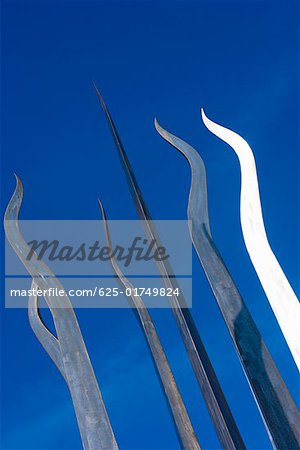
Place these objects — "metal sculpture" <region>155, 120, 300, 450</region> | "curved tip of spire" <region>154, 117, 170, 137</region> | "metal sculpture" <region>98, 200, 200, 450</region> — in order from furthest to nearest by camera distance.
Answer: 1. "curved tip of spire" <region>154, 117, 170, 137</region>
2. "metal sculpture" <region>98, 200, 200, 450</region>
3. "metal sculpture" <region>155, 120, 300, 450</region>

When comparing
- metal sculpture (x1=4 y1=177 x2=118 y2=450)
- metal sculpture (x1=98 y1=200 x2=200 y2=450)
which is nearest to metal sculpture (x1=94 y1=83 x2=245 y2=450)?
metal sculpture (x1=98 y1=200 x2=200 y2=450)

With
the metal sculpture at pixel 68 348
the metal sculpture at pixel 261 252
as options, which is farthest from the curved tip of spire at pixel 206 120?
the metal sculpture at pixel 68 348

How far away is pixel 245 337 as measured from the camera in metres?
4.97

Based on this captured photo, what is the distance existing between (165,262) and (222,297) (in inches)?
34.7

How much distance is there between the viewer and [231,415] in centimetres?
507

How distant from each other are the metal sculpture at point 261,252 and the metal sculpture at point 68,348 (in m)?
1.73

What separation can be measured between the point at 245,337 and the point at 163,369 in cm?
157

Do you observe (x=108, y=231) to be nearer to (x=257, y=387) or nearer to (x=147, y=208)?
(x=147, y=208)

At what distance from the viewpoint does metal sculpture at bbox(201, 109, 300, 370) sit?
4.96 metres

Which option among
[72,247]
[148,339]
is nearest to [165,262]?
[148,339]

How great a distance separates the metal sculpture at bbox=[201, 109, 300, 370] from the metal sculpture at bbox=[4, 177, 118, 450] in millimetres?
1735

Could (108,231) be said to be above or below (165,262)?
above

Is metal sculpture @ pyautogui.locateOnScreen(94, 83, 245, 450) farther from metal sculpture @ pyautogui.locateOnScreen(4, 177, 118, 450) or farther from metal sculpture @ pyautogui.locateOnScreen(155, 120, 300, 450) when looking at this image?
metal sculpture @ pyautogui.locateOnScreen(4, 177, 118, 450)

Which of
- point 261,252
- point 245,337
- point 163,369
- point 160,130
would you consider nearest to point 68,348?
point 163,369
